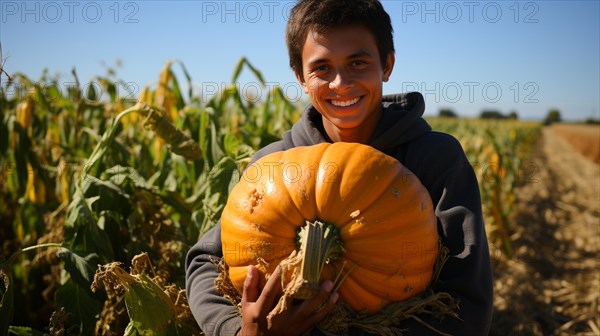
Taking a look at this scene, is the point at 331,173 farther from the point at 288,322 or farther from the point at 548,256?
the point at 548,256

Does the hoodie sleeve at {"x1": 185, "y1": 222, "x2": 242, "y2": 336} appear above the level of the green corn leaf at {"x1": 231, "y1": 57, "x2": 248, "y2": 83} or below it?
below

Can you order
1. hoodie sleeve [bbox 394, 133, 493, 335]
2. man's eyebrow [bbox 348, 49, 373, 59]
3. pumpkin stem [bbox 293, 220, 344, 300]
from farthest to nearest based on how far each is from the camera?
1. man's eyebrow [bbox 348, 49, 373, 59]
2. hoodie sleeve [bbox 394, 133, 493, 335]
3. pumpkin stem [bbox 293, 220, 344, 300]

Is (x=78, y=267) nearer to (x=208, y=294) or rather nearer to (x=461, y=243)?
(x=208, y=294)

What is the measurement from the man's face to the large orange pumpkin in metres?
0.37

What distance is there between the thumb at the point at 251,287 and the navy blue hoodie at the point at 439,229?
6.0 inches

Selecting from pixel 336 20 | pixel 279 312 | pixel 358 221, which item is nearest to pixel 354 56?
pixel 336 20

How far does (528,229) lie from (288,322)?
6.85 meters

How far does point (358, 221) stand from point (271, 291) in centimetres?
31

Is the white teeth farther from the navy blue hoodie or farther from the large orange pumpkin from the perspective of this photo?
the large orange pumpkin

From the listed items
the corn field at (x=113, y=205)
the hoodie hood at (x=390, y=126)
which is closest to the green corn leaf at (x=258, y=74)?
the corn field at (x=113, y=205)

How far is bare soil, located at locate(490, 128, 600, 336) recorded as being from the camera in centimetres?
428

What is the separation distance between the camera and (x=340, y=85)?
174 cm

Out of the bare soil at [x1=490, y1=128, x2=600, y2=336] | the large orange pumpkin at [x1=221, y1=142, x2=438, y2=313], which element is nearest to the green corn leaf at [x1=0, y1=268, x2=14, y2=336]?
the large orange pumpkin at [x1=221, y1=142, x2=438, y2=313]

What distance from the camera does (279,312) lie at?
1308 mm
